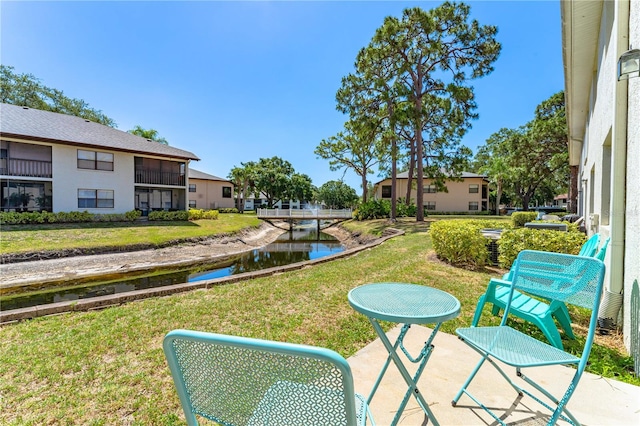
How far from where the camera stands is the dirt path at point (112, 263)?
855 centimetres

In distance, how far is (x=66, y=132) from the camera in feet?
55.4

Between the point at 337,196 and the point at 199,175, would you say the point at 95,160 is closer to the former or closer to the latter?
the point at 199,175

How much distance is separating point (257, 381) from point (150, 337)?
330 cm

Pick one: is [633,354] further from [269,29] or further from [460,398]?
[269,29]

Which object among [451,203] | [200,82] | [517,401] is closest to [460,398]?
[517,401]

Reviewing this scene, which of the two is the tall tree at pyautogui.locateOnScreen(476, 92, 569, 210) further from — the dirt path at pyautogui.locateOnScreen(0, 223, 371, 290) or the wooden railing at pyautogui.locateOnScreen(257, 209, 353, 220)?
the dirt path at pyautogui.locateOnScreen(0, 223, 371, 290)

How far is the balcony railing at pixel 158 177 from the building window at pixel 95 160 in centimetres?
177

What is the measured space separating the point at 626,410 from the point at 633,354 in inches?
36.8

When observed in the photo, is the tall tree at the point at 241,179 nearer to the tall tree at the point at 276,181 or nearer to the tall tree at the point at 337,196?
the tall tree at the point at 276,181

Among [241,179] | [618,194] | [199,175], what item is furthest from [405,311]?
[199,175]

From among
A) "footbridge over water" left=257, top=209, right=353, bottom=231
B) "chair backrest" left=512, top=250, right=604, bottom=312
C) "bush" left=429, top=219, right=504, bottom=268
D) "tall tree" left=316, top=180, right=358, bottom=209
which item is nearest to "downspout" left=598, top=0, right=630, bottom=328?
"chair backrest" left=512, top=250, right=604, bottom=312

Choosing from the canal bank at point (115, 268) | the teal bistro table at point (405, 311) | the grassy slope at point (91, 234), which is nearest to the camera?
the teal bistro table at point (405, 311)

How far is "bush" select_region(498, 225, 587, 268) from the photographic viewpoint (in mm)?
5477

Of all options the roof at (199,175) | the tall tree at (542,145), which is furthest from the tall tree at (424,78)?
the roof at (199,175)
